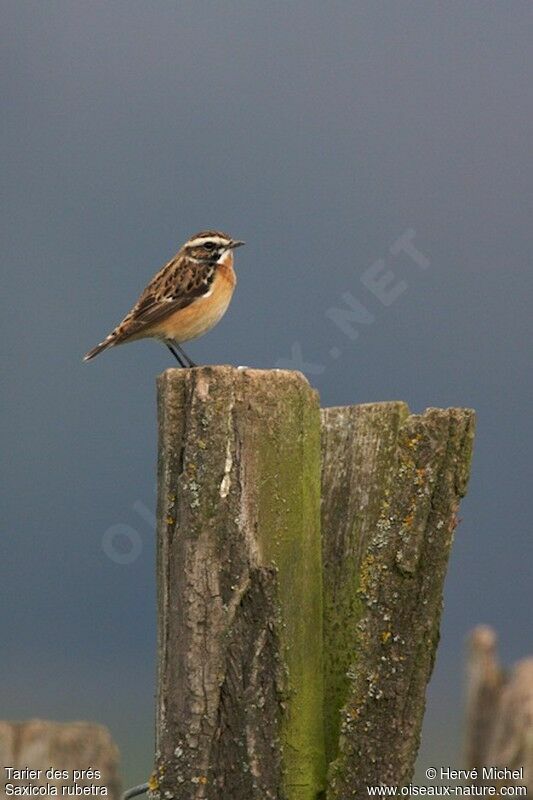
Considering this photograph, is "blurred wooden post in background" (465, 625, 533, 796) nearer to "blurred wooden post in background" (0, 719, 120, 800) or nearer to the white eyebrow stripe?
"blurred wooden post in background" (0, 719, 120, 800)

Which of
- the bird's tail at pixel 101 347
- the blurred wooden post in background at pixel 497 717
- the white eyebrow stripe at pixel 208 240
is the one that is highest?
the white eyebrow stripe at pixel 208 240

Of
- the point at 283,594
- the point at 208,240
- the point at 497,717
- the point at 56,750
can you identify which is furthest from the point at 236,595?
the point at 208,240

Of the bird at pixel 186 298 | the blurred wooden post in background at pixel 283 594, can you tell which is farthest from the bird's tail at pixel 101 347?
the blurred wooden post in background at pixel 283 594

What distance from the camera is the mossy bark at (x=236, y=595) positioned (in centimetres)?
528

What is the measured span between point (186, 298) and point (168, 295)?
0.16 meters

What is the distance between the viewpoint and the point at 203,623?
17.3 feet

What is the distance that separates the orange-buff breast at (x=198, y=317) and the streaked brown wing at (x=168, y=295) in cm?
5

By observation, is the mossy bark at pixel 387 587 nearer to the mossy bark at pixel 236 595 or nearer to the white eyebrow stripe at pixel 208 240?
the mossy bark at pixel 236 595

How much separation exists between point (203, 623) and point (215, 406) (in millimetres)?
1031

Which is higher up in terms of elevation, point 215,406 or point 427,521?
point 215,406

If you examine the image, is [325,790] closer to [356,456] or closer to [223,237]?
[356,456]

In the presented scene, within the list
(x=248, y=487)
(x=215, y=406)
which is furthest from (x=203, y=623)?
(x=215, y=406)

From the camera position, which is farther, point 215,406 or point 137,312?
point 137,312

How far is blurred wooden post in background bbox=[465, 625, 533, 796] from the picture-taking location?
5.21m
